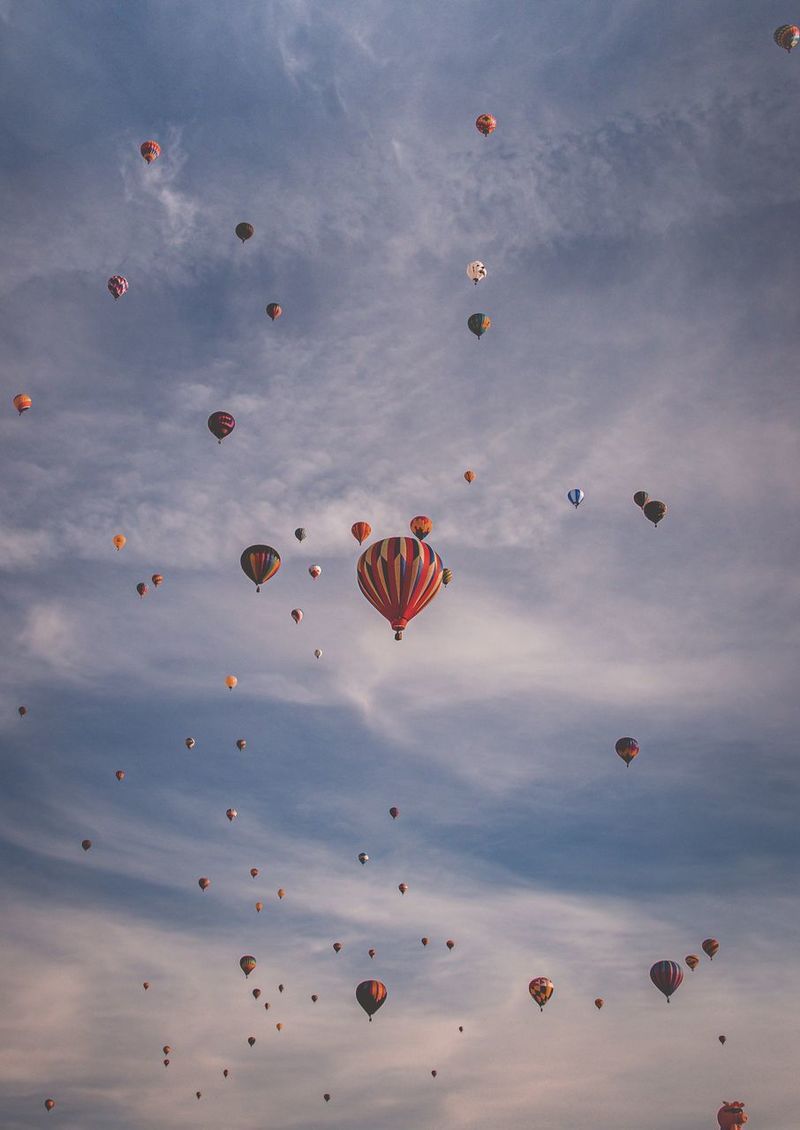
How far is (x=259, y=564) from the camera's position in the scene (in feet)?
198

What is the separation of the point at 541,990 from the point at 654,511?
32.9 meters

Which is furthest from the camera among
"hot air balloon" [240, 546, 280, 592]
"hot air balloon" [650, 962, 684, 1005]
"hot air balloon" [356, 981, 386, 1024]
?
"hot air balloon" [650, 962, 684, 1005]

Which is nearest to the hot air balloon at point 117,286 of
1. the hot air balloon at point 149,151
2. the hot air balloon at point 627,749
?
the hot air balloon at point 149,151

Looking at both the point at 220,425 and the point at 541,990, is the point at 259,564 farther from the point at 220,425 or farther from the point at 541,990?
the point at 541,990

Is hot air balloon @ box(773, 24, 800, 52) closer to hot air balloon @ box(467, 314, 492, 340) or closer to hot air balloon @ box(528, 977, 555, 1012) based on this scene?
hot air balloon @ box(467, 314, 492, 340)

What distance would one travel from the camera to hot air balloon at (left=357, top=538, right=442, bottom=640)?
2014 inches

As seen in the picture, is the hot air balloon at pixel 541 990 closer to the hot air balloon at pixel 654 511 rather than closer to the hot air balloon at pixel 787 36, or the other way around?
the hot air balloon at pixel 654 511

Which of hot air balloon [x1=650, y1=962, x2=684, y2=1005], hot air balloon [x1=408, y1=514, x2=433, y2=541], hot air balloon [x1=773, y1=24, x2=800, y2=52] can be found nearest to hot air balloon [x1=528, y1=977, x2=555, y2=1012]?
hot air balloon [x1=650, y1=962, x2=684, y2=1005]

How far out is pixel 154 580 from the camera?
74.0 metres

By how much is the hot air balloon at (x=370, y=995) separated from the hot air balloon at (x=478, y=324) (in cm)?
4175

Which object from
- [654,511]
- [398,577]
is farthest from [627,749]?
[398,577]

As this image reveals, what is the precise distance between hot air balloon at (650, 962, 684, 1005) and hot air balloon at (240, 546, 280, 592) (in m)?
40.3

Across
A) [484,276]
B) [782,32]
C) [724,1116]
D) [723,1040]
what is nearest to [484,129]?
[484,276]

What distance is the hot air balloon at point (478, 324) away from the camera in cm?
6234
